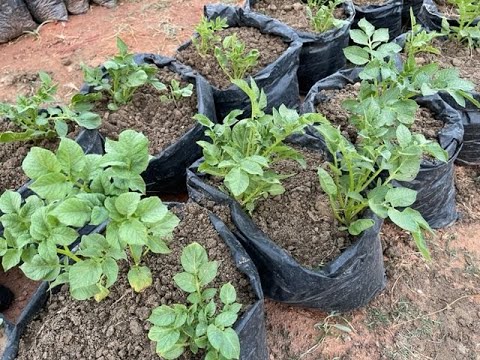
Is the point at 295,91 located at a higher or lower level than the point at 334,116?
lower

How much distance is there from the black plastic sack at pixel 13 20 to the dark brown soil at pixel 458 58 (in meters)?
2.67

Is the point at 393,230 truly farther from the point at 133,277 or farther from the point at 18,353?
the point at 18,353

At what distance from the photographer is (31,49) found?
3.42 m

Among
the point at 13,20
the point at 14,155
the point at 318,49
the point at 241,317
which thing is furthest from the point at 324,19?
the point at 13,20

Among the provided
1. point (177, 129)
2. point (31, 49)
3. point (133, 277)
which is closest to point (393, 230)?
point (177, 129)

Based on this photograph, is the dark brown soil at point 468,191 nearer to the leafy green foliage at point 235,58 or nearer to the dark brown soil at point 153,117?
the leafy green foliage at point 235,58

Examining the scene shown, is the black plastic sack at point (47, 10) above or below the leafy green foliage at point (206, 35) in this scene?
below

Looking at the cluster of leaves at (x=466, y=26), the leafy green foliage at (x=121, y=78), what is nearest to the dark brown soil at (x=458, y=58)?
the cluster of leaves at (x=466, y=26)

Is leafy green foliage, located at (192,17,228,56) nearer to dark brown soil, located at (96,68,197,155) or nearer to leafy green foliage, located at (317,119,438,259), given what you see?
dark brown soil, located at (96,68,197,155)

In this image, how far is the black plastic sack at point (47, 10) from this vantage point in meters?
3.52

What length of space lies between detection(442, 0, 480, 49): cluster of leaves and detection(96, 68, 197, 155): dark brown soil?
1.36 metres

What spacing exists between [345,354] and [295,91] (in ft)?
4.70

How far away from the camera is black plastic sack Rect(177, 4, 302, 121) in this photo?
2396mm

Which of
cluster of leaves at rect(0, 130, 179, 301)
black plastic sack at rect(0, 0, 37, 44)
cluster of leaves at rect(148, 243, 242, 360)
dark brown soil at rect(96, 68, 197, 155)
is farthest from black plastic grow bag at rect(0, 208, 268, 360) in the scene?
black plastic sack at rect(0, 0, 37, 44)
